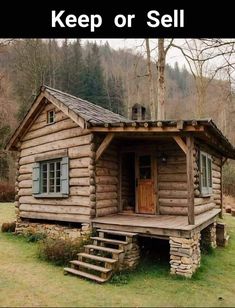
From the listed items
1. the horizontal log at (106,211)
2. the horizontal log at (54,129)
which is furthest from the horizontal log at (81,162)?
the horizontal log at (106,211)

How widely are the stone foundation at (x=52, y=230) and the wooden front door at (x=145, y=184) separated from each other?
2.27 m

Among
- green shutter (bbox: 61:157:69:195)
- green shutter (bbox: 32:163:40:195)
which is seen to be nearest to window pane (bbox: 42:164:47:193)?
green shutter (bbox: 32:163:40:195)

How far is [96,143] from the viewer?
10.9m

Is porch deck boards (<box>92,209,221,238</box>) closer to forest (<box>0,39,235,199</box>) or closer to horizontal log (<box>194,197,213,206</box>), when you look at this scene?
horizontal log (<box>194,197,213,206</box>)

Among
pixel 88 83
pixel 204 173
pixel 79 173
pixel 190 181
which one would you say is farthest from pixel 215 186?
pixel 88 83

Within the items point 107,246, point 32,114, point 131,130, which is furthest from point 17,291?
point 32,114

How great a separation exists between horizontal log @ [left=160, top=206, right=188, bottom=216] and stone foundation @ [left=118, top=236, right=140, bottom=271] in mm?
2248

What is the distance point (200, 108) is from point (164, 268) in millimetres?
16051

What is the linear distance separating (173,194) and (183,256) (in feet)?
9.67

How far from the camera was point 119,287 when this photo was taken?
7.50m

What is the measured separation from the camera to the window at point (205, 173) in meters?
11.6

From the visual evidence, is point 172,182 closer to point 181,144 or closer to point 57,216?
point 181,144

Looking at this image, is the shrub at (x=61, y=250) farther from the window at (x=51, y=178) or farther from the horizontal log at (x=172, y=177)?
the horizontal log at (x=172, y=177)

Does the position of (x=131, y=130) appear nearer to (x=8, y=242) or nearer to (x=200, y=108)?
(x=8, y=242)
